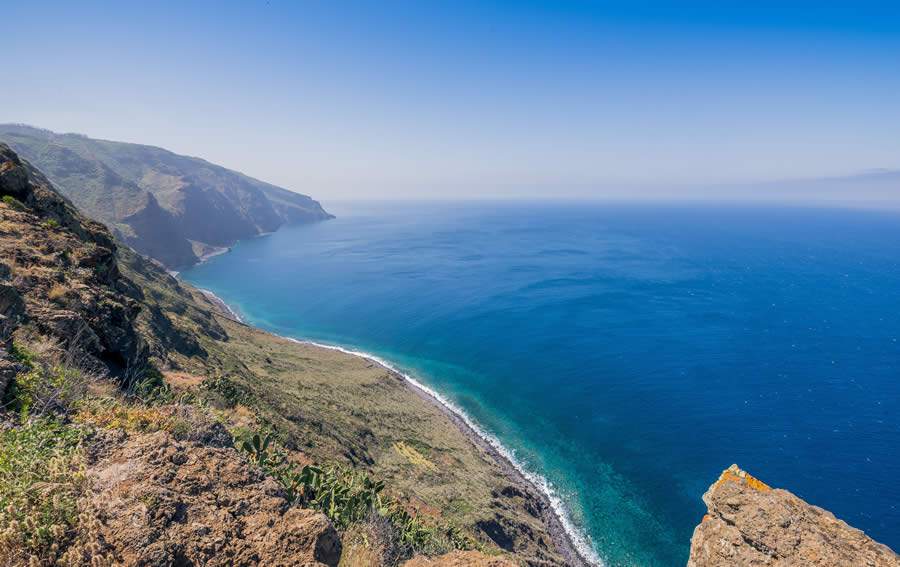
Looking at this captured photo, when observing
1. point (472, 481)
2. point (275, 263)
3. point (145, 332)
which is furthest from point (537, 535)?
point (275, 263)

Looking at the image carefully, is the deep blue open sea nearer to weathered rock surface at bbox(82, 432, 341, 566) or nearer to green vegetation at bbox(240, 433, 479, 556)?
green vegetation at bbox(240, 433, 479, 556)

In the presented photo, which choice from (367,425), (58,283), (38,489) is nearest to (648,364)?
(367,425)

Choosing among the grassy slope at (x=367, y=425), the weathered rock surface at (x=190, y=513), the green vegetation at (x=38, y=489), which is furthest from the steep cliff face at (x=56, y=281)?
the weathered rock surface at (x=190, y=513)

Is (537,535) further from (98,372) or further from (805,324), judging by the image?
(805,324)

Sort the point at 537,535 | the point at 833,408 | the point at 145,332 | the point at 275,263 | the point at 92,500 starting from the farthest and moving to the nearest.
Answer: the point at 275,263 < the point at 833,408 < the point at 537,535 < the point at 145,332 < the point at 92,500

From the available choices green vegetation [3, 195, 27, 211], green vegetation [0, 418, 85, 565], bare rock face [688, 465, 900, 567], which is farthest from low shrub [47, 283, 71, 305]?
bare rock face [688, 465, 900, 567]
